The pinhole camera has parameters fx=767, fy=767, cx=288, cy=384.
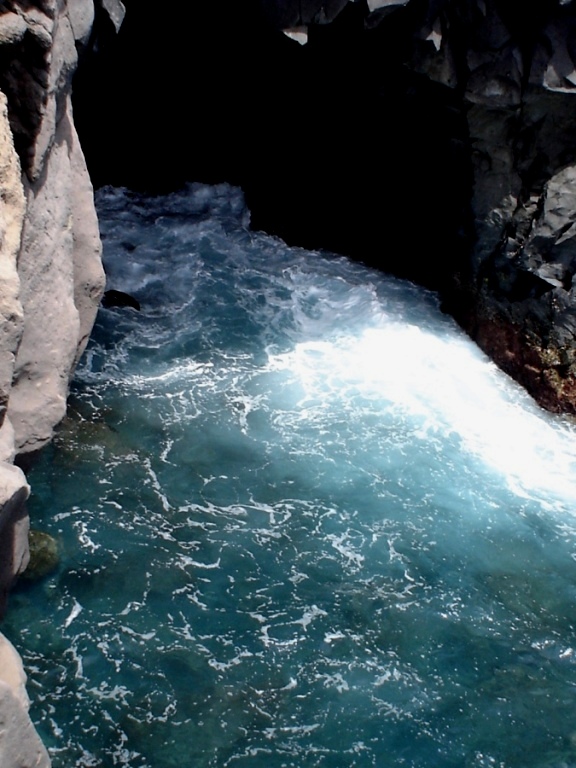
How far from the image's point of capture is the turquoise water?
5594 mm

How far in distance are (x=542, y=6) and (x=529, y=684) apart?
303 inches

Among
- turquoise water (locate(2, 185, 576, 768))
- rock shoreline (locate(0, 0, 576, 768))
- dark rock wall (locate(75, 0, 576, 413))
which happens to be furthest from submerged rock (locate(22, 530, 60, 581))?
dark rock wall (locate(75, 0, 576, 413))

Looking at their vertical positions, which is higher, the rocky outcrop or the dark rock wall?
the dark rock wall

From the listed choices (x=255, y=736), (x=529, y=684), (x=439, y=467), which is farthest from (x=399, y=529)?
(x=255, y=736)

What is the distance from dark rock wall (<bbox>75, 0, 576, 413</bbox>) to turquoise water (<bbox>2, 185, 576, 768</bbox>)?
1.18 metres

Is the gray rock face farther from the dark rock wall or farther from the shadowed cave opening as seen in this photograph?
the shadowed cave opening

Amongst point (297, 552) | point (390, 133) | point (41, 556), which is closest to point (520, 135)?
point (390, 133)

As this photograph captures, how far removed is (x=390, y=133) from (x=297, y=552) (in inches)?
286

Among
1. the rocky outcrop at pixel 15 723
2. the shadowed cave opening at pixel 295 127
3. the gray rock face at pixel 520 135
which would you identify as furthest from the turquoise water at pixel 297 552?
the shadowed cave opening at pixel 295 127

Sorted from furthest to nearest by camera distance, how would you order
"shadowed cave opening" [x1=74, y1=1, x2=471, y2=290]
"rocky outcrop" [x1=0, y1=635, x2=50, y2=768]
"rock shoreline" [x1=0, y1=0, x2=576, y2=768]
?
1. "shadowed cave opening" [x1=74, y1=1, x2=471, y2=290]
2. "rock shoreline" [x1=0, y1=0, x2=576, y2=768]
3. "rocky outcrop" [x1=0, y1=635, x2=50, y2=768]

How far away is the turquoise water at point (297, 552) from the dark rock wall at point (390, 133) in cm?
118

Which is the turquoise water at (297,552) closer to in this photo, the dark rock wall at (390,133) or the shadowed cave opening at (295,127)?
the dark rock wall at (390,133)

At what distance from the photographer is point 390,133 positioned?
11.7m

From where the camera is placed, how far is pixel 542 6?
30.3ft
